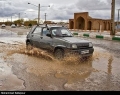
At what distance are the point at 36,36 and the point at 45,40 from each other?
3.05 ft

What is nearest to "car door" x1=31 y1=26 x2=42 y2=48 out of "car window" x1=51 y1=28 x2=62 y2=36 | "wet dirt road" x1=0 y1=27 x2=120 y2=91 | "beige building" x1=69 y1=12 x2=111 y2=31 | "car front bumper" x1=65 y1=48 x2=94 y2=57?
"car window" x1=51 y1=28 x2=62 y2=36

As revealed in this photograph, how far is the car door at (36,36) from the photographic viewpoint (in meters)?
10.4

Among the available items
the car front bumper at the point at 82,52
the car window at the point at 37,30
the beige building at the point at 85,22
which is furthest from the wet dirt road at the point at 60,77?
the beige building at the point at 85,22

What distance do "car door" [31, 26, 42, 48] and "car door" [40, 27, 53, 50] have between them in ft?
1.00

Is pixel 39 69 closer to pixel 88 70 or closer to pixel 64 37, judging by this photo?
pixel 88 70

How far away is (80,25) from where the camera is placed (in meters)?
59.7

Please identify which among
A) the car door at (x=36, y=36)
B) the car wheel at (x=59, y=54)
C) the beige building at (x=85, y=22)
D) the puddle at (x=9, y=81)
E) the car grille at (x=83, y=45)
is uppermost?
the beige building at (x=85, y=22)

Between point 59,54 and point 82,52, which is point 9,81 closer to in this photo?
point 59,54

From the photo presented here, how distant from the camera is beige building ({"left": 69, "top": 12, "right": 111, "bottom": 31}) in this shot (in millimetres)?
54894

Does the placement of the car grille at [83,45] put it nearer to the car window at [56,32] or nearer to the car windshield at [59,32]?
the car windshield at [59,32]

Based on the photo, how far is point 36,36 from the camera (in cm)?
1055

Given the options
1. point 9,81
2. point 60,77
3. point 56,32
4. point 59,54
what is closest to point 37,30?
point 56,32

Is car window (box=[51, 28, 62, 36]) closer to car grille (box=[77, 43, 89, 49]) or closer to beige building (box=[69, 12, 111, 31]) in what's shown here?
car grille (box=[77, 43, 89, 49])

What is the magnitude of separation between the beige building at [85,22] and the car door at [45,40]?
4464cm
